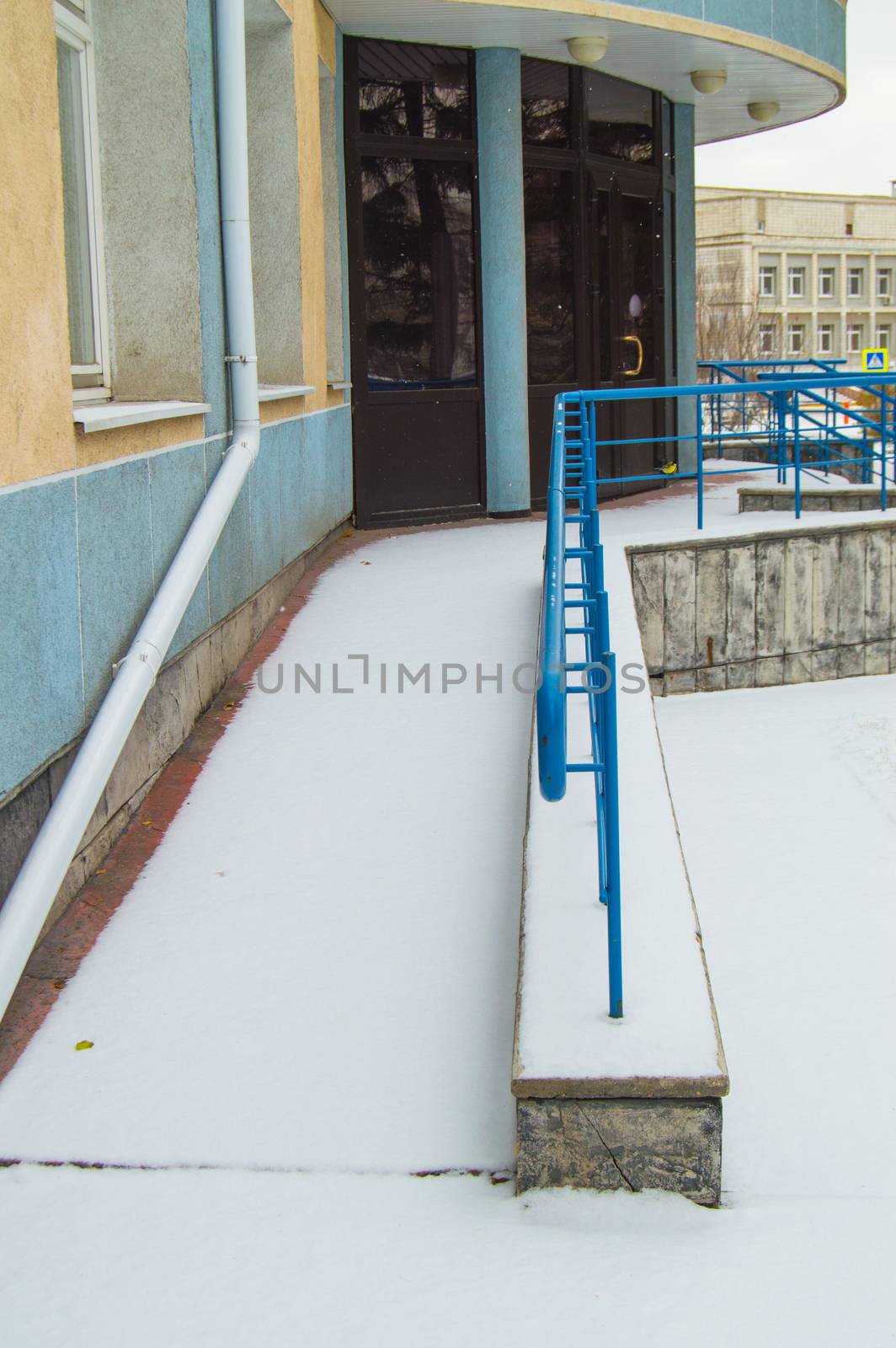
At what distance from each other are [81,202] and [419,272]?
5438 millimetres

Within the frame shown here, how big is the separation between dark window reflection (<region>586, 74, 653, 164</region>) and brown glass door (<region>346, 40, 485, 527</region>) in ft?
4.55

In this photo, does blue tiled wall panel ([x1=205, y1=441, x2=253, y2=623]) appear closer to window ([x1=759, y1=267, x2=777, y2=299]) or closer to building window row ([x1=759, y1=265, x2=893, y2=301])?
building window row ([x1=759, y1=265, x2=893, y2=301])

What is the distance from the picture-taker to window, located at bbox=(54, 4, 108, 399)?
4.93 metres

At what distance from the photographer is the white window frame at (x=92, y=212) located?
16.5ft

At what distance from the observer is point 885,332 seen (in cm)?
8944

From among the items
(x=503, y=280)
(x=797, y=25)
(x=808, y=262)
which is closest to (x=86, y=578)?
(x=503, y=280)

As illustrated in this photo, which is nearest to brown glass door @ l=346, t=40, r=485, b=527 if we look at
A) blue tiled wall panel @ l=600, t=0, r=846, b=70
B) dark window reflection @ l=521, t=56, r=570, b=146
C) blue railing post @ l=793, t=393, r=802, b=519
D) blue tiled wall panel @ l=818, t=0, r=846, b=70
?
dark window reflection @ l=521, t=56, r=570, b=146

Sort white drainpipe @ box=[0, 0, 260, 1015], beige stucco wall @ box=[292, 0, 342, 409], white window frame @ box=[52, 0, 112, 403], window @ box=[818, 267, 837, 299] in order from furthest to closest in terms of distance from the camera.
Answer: window @ box=[818, 267, 837, 299], beige stucco wall @ box=[292, 0, 342, 409], white window frame @ box=[52, 0, 112, 403], white drainpipe @ box=[0, 0, 260, 1015]

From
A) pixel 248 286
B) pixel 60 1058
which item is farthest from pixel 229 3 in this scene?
pixel 60 1058

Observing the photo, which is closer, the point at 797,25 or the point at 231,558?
the point at 231,558

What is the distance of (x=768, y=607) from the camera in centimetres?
921

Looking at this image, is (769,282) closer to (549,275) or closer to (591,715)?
(549,275)

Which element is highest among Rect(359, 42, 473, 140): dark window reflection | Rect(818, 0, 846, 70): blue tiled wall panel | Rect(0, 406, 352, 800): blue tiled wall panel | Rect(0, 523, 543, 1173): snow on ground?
Rect(818, 0, 846, 70): blue tiled wall panel

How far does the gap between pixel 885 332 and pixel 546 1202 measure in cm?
9296
